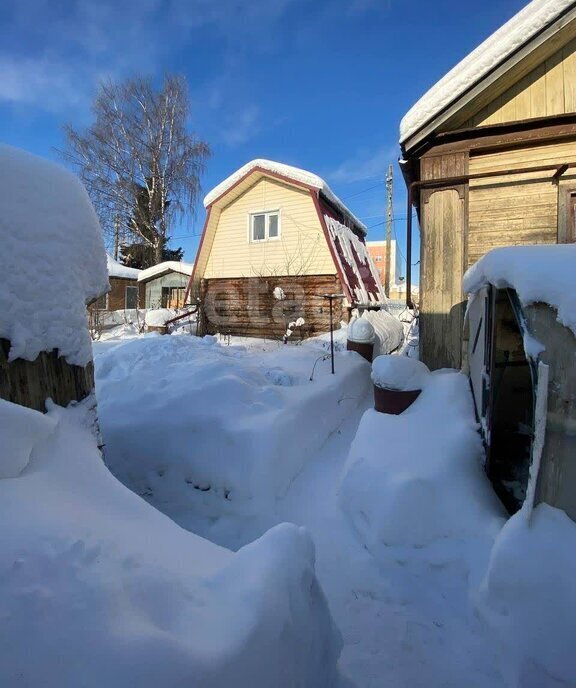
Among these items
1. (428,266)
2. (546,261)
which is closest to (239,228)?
(428,266)

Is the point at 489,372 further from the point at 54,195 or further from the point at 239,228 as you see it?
the point at 239,228

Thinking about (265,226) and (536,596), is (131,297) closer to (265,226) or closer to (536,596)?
(265,226)

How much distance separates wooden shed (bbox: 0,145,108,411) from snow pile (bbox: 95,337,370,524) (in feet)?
4.54

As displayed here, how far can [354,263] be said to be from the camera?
502 inches

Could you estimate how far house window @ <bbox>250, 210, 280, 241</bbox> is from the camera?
12342 millimetres

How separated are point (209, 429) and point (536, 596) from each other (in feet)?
9.90

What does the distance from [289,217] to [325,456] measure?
9.16 m

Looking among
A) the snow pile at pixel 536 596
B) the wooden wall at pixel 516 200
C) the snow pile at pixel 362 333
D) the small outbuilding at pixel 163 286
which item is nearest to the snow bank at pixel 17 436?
the snow pile at pixel 536 596

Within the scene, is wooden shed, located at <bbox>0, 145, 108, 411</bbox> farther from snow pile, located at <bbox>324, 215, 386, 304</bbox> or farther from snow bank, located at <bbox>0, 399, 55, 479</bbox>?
snow pile, located at <bbox>324, 215, 386, 304</bbox>

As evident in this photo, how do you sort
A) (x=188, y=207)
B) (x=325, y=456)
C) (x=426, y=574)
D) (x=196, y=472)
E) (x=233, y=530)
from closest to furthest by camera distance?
1. (x=426, y=574)
2. (x=233, y=530)
3. (x=196, y=472)
4. (x=325, y=456)
5. (x=188, y=207)

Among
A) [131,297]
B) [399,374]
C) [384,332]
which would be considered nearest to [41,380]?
[399,374]

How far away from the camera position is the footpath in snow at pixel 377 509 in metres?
1.82

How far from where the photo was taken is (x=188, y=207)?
66.8 ft

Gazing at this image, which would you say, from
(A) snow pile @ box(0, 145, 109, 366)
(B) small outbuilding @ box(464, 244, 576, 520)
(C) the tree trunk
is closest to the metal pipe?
(B) small outbuilding @ box(464, 244, 576, 520)
